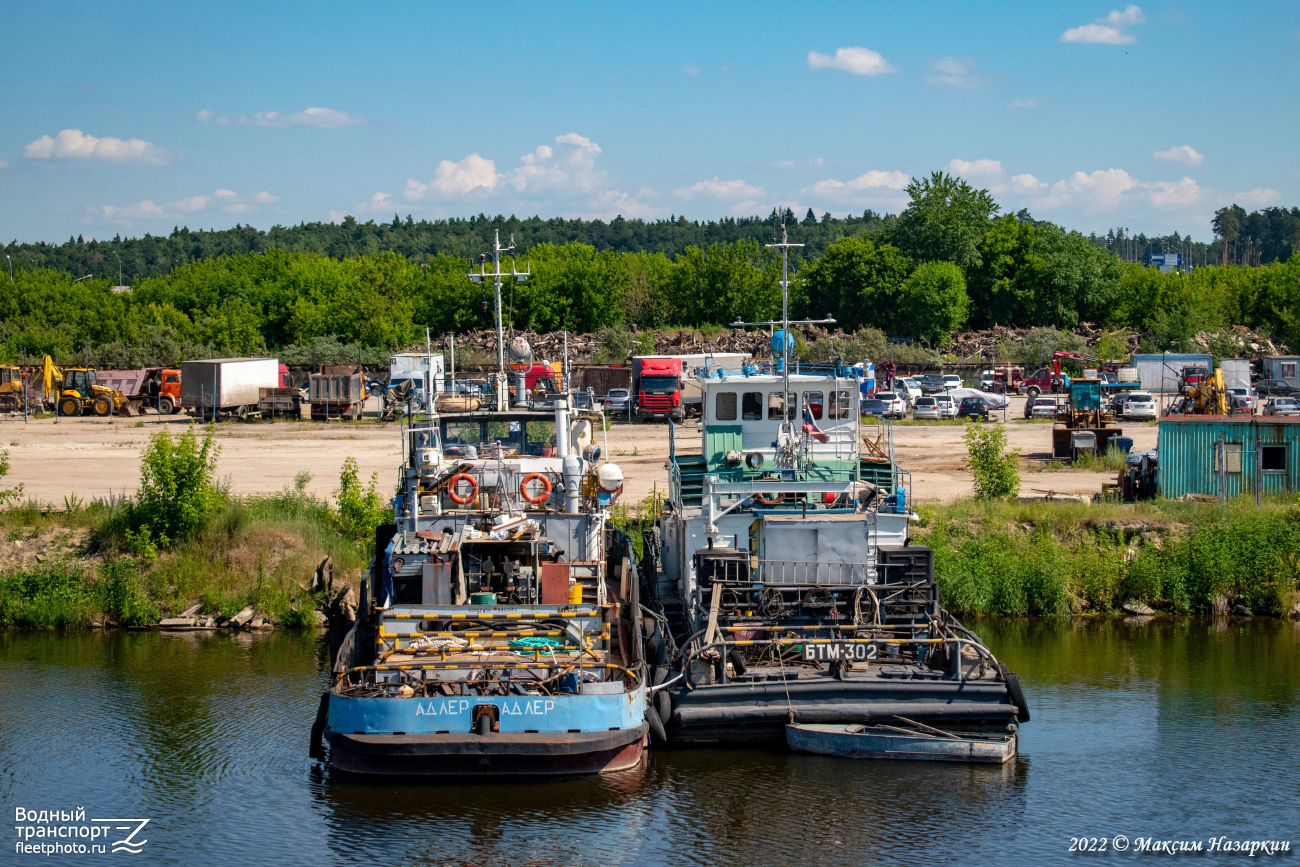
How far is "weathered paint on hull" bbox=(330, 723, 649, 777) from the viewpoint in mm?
15086

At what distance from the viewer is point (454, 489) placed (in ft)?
65.7

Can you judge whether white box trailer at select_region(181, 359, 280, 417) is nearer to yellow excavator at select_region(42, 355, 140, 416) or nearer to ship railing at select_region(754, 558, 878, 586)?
yellow excavator at select_region(42, 355, 140, 416)

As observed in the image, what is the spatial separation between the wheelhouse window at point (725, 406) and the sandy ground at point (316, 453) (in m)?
7.90

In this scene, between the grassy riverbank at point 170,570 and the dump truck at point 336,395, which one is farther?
the dump truck at point 336,395

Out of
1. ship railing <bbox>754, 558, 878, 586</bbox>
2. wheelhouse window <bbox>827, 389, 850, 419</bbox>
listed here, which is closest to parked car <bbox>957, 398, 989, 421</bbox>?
wheelhouse window <bbox>827, 389, 850, 419</bbox>

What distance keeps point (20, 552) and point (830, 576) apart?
742 inches

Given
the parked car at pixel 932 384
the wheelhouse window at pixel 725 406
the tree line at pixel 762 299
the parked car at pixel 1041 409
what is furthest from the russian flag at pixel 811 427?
the tree line at pixel 762 299

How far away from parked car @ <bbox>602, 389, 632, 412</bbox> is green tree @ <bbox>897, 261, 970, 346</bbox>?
32.3 meters

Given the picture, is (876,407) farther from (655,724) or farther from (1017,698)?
(655,724)

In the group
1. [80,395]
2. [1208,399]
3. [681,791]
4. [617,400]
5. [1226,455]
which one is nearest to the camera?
[681,791]

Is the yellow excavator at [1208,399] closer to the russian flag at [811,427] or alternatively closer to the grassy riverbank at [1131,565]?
the grassy riverbank at [1131,565]

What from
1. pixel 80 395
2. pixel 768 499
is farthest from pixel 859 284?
pixel 768 499

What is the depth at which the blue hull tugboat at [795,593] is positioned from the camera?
1725 centimetres

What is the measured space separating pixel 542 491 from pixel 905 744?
7.17 m
